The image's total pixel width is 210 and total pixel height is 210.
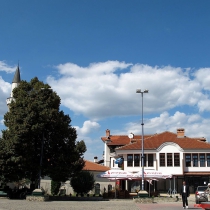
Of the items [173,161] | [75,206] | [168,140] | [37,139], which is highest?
[168,140]

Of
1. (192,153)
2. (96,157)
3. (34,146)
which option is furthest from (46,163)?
(96,157)

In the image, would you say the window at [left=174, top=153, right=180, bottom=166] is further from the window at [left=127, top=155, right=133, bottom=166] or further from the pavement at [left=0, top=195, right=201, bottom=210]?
the pavement at [left=0, top=195, right=201, bottom=210]

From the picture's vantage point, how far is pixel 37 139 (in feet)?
105

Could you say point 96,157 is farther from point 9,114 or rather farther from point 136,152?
point 9,114

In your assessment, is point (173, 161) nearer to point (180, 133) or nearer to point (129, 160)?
point (129, 160)

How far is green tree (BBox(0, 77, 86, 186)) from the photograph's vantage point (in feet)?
95.6

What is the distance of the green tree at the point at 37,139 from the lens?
29125 mm

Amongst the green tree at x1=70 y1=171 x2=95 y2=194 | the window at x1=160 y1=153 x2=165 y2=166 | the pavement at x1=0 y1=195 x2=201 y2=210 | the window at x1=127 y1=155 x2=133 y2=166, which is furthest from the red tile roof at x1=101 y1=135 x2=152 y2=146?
the pavement at x1=0 y1=195 x2=201 y2=210

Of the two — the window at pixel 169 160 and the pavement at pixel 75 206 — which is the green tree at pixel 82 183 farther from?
the window at pixel 169 160

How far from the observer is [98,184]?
47906 millimetres

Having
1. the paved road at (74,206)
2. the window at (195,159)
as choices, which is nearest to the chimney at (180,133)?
the window at (195,159)

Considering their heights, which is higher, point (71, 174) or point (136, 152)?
point (136, 152)

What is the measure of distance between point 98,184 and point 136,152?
24.8ft

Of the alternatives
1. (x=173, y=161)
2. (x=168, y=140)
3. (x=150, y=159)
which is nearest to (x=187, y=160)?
(x=173, y=161)
